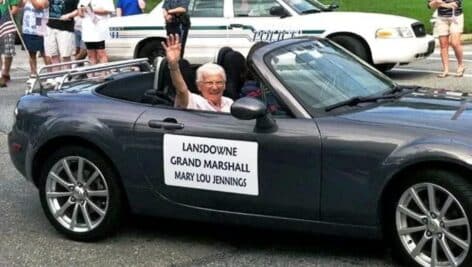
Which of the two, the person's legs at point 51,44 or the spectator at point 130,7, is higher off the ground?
the spectator at point 130,7

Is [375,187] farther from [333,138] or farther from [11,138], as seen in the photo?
[11,138]

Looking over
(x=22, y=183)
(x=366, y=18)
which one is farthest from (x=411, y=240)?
(x=366, y=18)

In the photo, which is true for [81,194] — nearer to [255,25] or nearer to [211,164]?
[211,164]

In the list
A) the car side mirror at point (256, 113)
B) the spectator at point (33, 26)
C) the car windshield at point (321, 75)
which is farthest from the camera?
the spectator at point (33, 26)

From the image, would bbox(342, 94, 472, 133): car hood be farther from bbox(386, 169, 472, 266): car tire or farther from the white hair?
the white hair

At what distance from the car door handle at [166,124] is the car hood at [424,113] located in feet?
3.35

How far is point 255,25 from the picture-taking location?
13.1 meters

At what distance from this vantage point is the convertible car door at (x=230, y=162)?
483 centimetres

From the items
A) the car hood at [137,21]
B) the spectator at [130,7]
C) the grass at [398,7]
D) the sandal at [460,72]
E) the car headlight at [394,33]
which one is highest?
the spectator at [130,7]

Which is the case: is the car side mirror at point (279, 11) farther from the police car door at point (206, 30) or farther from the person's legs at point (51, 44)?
the person's legs at point (51, 44)

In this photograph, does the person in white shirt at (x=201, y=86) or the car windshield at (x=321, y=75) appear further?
the person in white shirt at (x=201, y=86)

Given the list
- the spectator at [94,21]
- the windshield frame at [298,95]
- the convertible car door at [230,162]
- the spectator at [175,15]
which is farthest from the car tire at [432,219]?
the spectator at [94,21]

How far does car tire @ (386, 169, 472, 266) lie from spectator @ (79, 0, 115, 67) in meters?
8.10

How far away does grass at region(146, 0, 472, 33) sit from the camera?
23495 millimetres
